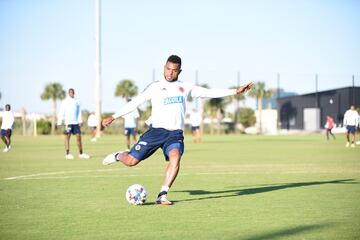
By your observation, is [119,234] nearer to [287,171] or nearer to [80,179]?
[80,179]

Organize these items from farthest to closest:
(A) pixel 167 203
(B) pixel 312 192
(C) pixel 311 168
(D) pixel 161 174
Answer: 1. (C) pixel 311 168
2. (D) pixel 161 174
3. (B) pixel 312 192
4. (A) pixel 167 203

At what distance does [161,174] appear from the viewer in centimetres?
1622

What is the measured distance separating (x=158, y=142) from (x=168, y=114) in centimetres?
49

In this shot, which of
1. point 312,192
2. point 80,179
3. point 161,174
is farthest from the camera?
point 161,174

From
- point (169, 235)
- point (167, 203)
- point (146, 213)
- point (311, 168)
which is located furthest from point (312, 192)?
point (311, 168)

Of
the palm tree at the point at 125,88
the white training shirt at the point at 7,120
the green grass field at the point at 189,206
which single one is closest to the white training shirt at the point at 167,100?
the green grass field at the point at 189,206

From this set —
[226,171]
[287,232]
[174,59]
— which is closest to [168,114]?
[174,59]

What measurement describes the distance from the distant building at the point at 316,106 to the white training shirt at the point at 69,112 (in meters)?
51.2

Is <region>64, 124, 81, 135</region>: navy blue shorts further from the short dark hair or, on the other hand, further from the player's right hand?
the short dark hair

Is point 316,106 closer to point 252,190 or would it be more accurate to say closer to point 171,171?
point 252,190

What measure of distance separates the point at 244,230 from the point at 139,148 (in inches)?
134

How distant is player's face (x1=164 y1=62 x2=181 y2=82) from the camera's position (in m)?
10.2

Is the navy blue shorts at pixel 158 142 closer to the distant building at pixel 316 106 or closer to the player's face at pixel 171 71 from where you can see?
the player's face at pixel 171 71

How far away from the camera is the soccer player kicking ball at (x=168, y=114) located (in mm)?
10258
